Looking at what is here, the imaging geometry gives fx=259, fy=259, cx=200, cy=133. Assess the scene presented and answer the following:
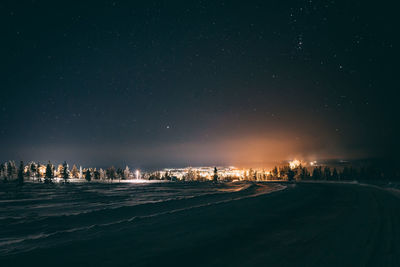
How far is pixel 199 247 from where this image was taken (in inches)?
371

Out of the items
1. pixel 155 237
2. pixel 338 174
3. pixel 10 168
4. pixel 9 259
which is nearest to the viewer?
pixel 9 259

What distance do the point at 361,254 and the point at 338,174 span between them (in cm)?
19523

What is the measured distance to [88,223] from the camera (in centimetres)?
1552

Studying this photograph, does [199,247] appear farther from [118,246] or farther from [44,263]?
[44,263]

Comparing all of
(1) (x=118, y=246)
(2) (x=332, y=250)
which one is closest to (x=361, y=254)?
(2) (x=332, y=250)

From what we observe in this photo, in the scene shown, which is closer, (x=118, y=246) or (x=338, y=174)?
(x=118, y=246)

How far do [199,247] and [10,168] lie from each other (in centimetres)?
19089

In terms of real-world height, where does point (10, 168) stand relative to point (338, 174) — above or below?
above

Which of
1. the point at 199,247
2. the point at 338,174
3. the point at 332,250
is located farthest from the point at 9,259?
the point at 338,174

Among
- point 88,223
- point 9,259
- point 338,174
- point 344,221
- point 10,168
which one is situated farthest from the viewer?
point 338,174

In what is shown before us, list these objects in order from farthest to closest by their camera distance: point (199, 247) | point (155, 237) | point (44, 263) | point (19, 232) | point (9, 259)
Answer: point (19, 232)
point (155, 237)
point (199, 247)
point (9, 259)
point (44, 263)

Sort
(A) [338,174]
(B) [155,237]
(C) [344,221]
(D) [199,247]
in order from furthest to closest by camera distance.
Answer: (A) [338,174] → (C) [344,221] → (B) [155,237] → (D) [199,247]

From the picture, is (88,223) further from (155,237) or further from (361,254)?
(361,254)

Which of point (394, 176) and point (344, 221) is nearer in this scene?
point (344, 221)
